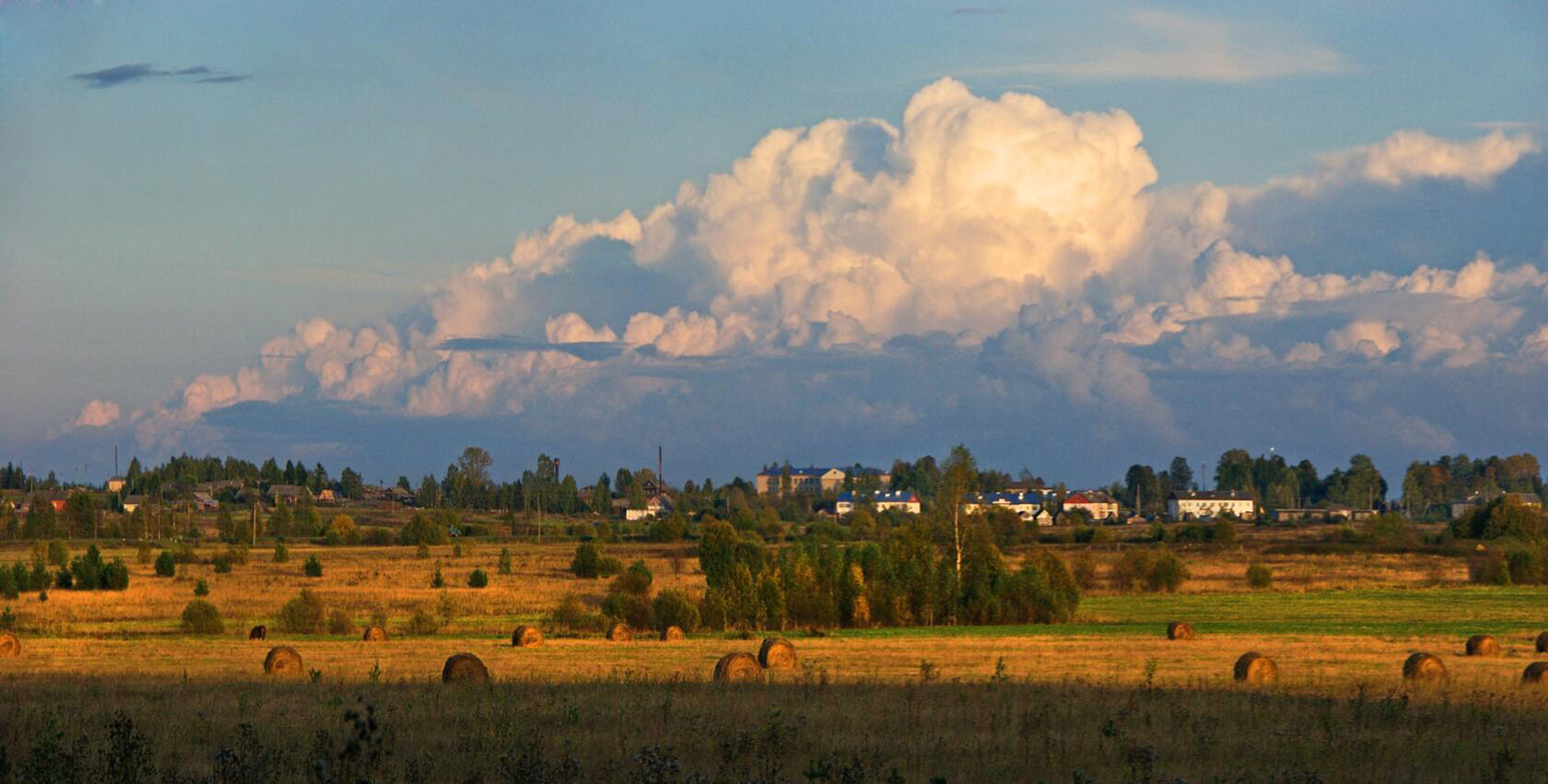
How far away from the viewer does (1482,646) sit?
136 feet

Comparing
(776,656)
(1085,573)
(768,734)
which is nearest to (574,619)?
(776,656)

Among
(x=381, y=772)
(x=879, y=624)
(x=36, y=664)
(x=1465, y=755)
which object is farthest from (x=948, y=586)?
(x=381, y=772)

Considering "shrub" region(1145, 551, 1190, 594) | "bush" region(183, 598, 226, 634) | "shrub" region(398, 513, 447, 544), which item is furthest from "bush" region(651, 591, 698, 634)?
"shrub" region(398, 513, 447, 544)

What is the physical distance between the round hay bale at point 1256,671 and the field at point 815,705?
65 centimetres

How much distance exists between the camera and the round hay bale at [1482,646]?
135 ft

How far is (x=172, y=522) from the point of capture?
158500 mm

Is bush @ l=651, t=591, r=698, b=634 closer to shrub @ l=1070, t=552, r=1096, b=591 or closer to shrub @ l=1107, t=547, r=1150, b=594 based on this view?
shrub @ l=1070, t=552, r=1096, b=591

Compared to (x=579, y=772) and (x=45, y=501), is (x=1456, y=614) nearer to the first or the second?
(x=579, y=772)

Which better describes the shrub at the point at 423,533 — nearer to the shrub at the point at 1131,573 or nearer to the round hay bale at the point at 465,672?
the shrub at the point at 1131,573

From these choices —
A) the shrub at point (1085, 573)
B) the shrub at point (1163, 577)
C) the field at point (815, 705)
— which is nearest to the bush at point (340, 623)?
the field at point (815, 705)

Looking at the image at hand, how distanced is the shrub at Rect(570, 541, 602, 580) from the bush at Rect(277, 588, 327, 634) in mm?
36640

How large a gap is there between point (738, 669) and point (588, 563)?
196 feet

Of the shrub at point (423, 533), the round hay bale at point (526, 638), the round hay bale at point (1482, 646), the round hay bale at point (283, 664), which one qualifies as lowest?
the round hay bale at point (1482, 646)

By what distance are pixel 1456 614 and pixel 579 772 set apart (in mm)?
54878
